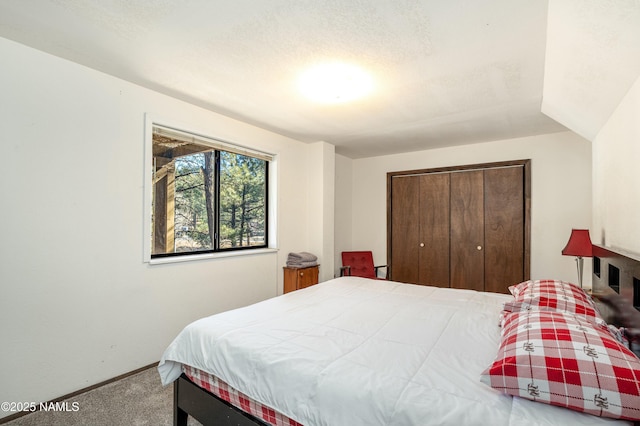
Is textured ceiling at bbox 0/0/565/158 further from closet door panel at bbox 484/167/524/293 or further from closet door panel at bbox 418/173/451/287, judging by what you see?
closet door panel at bbox 418/173/451/287

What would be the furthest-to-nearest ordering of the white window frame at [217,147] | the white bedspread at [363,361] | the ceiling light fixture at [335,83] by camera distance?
the white window frame at [217,147] → the ceiling light fixture at [335,83] → the white bedspread at [363,361]

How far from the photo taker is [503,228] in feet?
13.5

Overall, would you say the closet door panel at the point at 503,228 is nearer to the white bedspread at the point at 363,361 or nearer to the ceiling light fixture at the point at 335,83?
the white bedspread at the point at 363,361

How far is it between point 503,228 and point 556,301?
2628 millimetres

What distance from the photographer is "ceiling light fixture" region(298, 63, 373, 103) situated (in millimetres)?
2273

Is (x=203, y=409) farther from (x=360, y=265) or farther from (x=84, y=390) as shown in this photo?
(x=360, y=265)

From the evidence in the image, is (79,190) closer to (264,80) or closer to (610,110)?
(264,80)

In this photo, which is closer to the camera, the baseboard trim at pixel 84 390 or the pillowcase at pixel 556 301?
the pillowcase at pixel 556 301

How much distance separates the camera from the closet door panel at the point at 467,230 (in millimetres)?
4277

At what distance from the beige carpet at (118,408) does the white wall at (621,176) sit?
3.04m

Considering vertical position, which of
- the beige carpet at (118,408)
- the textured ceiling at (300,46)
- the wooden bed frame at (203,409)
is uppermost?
the textured ceiling at (300,46)

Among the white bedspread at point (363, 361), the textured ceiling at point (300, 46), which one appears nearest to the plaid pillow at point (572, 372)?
the white bedspread at point (363, 361)

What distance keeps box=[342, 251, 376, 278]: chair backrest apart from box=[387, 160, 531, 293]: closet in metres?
0.48

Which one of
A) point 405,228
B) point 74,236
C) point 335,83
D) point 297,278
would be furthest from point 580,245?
point 74,236
